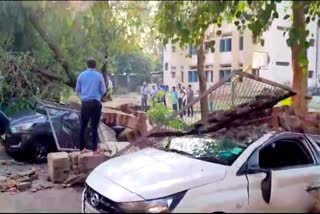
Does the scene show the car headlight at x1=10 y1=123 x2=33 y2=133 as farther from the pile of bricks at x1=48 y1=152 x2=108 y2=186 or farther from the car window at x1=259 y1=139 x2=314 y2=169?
the car window at x1=259 y1=139 x2=314 y2=169

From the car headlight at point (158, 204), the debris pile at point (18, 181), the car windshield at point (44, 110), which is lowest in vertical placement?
the debris pile at point (18, 181)

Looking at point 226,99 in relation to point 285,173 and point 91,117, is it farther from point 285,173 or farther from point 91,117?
point 285,173

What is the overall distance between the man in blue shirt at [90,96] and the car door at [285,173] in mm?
2620

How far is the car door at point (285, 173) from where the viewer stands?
421 centimetres

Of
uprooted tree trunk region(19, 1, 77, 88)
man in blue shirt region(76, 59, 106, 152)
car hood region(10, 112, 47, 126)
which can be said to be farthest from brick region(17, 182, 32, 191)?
car hood region(10, 112, 47, 126)

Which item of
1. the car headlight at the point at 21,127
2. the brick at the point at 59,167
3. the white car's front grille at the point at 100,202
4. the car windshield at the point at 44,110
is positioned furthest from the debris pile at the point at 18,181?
the white car's front grille at the point at 100,202

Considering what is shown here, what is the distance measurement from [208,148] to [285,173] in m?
0.89

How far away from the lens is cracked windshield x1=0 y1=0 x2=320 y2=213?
12.8 ft

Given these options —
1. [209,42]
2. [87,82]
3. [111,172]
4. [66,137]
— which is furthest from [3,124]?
[111,172]

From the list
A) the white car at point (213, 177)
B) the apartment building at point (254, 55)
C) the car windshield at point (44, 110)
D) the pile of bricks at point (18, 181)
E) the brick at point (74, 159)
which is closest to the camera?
the white car at point (213, 177)

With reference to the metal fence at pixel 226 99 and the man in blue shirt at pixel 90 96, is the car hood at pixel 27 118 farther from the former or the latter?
the metal fence at pixel 226 99

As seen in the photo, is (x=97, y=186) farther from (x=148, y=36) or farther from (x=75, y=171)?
(x=75, y=171)

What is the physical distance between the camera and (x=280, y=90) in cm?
605

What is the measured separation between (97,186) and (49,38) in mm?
1717
